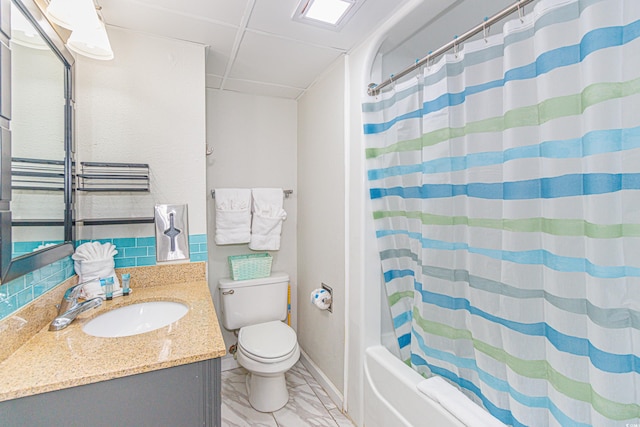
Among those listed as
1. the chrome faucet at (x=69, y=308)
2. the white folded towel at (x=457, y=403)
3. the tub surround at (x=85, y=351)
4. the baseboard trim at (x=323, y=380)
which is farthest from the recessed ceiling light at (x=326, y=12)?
the baseboard trim at (x=323, y=380)

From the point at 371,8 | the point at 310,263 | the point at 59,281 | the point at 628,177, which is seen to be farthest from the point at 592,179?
the point at 59,281

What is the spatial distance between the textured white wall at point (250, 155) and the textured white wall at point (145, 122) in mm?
592

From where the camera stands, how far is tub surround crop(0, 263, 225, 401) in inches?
31.5

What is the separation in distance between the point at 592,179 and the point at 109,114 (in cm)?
200

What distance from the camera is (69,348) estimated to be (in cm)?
96

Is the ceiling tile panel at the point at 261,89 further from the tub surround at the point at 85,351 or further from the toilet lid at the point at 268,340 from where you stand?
the toilet lid at the point at 268,340

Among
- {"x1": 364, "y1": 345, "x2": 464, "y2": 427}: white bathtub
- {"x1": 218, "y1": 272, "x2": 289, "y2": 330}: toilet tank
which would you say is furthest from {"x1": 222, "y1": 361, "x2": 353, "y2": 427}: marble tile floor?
{"x1": 218, "y1": 272, "x2": 289, "y2": 330}: toilet tank

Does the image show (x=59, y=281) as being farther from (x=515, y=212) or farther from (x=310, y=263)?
(x=515, y=212)

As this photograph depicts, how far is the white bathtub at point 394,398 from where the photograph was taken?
1.15 meters

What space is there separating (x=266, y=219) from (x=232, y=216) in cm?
25

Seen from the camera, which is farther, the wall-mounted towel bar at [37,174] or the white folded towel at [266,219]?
the white folded towel at [266,219]

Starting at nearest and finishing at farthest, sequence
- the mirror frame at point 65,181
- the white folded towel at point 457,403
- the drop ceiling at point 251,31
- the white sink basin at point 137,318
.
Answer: the mirror frame at point 65,181
the white folded towel at point 457,403
the white sink basin at point 137,318
the drop ceiling at point 251,31

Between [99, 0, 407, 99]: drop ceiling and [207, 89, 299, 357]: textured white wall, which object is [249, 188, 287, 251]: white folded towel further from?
[99, 0, 407, 99]: drop ceiling

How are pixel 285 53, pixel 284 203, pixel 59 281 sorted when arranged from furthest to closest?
pixel 284 203
pixel 285 53
pixel 59 281
